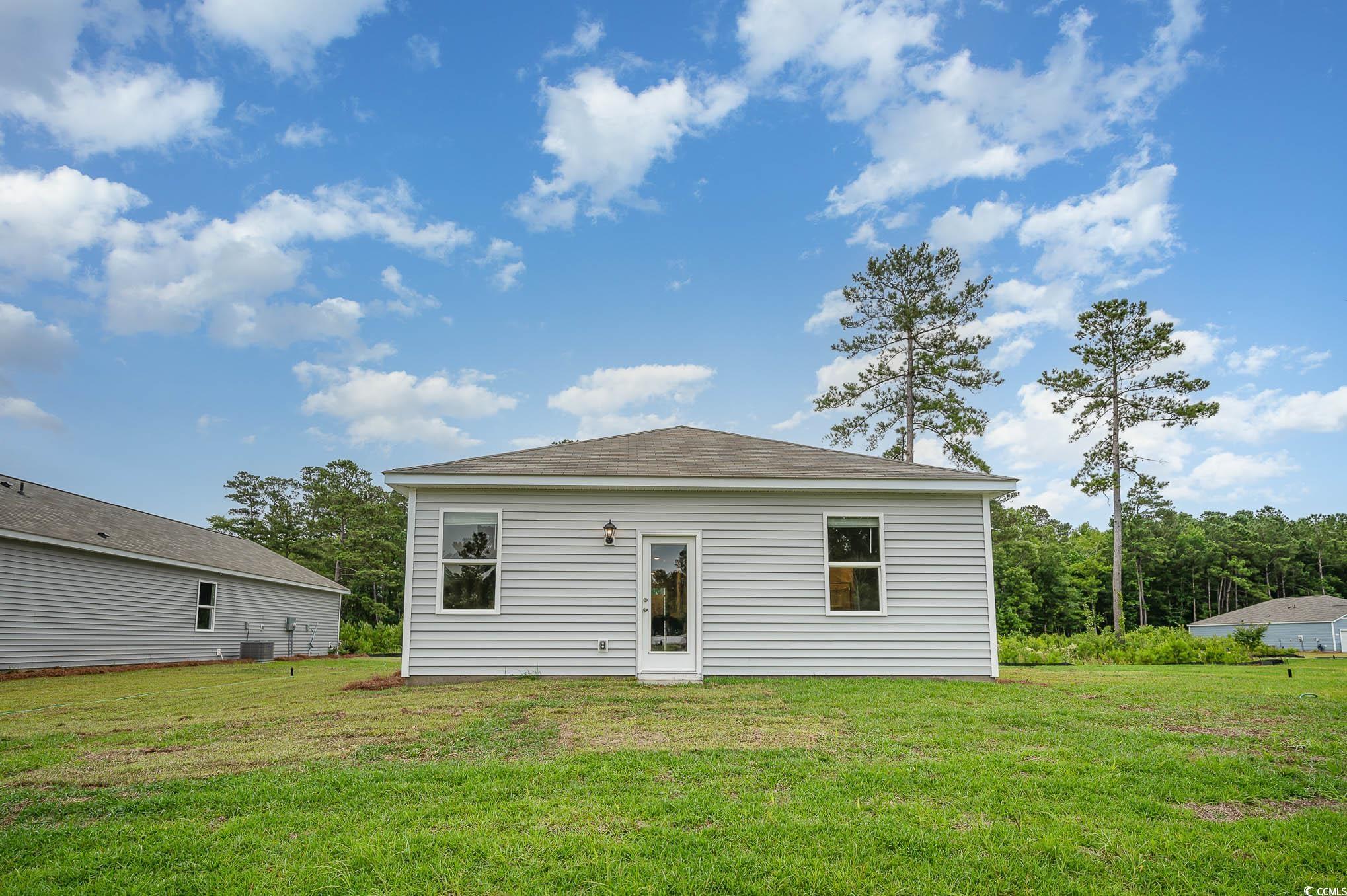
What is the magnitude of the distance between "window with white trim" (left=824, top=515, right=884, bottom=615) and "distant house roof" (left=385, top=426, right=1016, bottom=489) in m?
0.73

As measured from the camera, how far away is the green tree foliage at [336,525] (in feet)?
126

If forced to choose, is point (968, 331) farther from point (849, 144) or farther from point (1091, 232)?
point (849, 144)

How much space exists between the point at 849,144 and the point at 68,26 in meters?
14.8

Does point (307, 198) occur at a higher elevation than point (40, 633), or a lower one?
higher

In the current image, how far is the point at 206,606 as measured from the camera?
19.4 meters

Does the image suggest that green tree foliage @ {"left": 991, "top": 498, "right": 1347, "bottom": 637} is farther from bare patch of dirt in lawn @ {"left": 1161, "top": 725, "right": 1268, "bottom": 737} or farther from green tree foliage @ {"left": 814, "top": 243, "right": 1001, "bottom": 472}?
bare patch of dirt in lawn @ {"left": 1161, "top": 725, "right": 1268, "bottom": 737}

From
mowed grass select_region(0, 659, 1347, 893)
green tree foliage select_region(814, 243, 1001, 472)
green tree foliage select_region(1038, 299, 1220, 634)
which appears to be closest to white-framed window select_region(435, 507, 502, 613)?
mowed grass select_region(0, 659, 1347, 893)

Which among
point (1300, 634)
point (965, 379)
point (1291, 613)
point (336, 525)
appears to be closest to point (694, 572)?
point (965, 379)

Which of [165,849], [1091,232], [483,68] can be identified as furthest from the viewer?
[1091,232]

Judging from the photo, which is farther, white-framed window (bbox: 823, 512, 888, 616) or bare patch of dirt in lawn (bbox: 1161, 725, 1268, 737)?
white-framed window (bbox: 823, 512, 888, 616)

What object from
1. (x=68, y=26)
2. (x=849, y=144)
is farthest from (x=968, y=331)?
(x=68, y=26)

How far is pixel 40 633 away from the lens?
14242 millimetres

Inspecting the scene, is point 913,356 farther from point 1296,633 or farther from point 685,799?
point 1296,633

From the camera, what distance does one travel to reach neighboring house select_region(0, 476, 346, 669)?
14000 mm
